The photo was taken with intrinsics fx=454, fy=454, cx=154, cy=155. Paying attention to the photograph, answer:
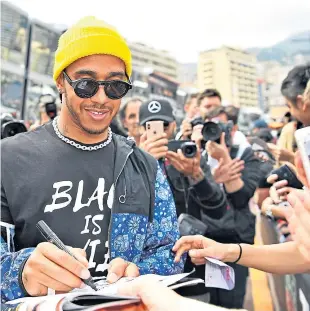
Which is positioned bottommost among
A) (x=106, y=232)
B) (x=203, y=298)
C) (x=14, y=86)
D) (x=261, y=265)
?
(x=203, y=298)

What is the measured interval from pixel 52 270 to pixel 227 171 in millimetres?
2179

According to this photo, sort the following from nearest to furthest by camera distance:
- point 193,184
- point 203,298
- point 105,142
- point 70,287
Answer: point 70,287 < point 105,142 < point 203,298 < point 193,184

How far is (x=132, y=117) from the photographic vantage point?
4285 millimetres

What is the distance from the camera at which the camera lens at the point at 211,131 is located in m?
3.26

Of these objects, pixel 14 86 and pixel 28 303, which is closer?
pixel 28 303

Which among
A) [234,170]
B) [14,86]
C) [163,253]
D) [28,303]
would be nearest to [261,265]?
[163,253]

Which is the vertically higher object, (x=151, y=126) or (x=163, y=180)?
(x=151, y=126)

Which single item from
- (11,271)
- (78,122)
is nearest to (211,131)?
(78,122)

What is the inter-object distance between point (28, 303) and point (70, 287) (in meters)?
0.16

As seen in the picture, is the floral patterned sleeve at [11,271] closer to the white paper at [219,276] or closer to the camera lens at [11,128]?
the white paper at [219,276]

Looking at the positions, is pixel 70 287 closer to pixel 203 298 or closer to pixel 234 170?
pixel 203 298

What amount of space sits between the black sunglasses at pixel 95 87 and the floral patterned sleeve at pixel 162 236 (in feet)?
1.22

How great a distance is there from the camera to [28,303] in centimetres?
110

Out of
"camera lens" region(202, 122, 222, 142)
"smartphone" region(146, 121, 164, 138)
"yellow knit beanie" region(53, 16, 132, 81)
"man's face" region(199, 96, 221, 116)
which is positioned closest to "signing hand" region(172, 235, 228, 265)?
"yellow knit beanie" region(53, 16, 132, 81)
